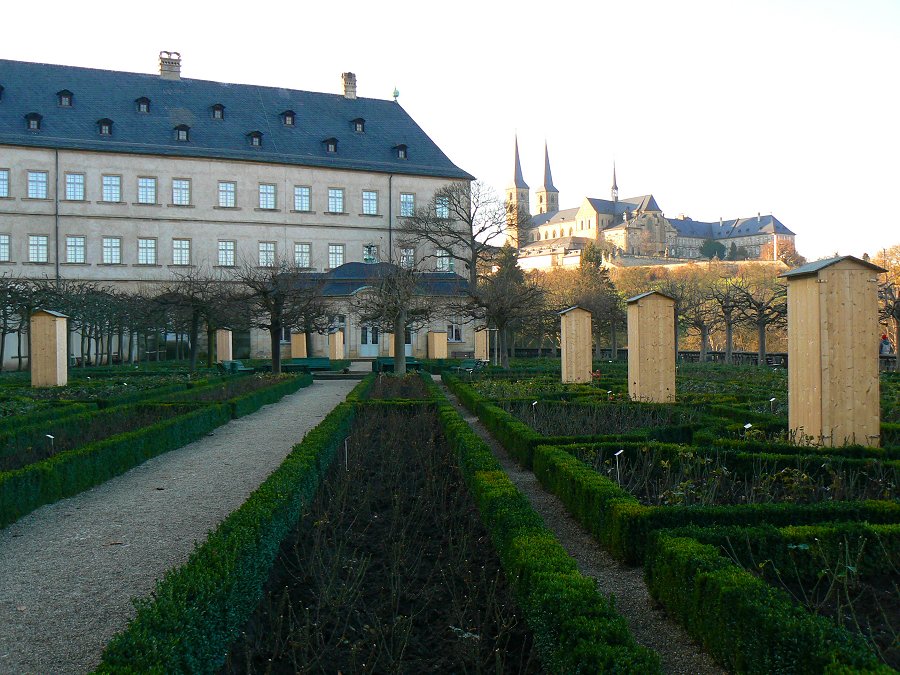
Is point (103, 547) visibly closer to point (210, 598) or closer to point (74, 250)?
point (210, 598)

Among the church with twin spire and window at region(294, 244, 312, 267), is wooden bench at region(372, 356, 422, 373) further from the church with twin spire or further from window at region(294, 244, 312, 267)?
the church with twin spire

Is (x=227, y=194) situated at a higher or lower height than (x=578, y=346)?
higher

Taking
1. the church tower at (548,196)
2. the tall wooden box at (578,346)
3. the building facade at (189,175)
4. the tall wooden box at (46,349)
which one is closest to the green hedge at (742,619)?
the tall wooden box at (578,346)

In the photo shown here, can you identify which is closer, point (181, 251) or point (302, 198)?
point (181, 251)

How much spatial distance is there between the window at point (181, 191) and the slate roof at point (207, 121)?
56.3 inches

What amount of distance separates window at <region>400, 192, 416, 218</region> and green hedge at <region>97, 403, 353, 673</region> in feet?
130

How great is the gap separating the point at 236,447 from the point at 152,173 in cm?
3319

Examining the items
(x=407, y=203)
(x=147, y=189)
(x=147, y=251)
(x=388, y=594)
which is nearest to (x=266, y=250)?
(x=147, y=251)

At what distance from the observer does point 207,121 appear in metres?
43.0

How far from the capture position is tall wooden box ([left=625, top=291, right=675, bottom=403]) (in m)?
13.3

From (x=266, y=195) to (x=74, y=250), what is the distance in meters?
9.95

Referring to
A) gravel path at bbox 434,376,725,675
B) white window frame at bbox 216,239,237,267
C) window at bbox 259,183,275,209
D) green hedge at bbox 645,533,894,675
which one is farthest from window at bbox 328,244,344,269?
green hedge at bbox 645,533,894,675

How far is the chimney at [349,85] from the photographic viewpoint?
47.8 m

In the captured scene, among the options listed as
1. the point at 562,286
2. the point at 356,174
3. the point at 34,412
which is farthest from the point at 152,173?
the point at 34,412
